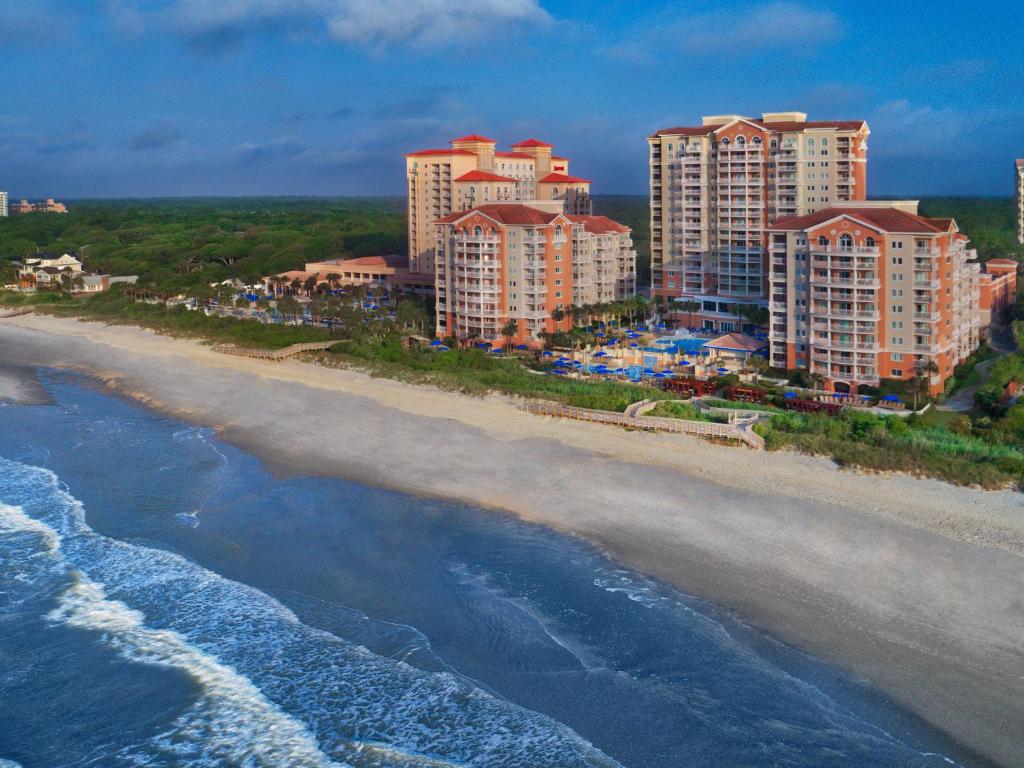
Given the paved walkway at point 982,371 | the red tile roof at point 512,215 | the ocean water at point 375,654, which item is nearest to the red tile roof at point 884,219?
the paved walkway at point 982,371

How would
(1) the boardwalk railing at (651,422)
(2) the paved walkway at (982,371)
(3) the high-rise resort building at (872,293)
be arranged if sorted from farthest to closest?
(3) the high-rise resort building at (872,293)
(2) the paved walkway at (982,371)
(1) the boardwalk railing at (651,422)

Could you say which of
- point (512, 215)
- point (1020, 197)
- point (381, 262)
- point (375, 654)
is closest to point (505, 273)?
point (512, 215)

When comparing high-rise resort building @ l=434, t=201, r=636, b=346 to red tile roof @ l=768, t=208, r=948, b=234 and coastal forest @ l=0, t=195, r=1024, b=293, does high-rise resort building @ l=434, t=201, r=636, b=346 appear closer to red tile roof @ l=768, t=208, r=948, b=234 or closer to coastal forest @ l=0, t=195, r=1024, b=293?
red tile roof @ l=768, t=208, r=948, b=234

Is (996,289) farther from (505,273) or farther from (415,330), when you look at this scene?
(415,330)

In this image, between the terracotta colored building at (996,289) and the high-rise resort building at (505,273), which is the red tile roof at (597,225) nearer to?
the high-rise resort building at (505,273)

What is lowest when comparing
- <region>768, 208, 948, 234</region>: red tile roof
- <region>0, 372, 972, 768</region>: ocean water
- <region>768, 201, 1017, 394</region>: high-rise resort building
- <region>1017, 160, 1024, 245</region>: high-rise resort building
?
<region>0, 372, 972, 768</region>: ocean water

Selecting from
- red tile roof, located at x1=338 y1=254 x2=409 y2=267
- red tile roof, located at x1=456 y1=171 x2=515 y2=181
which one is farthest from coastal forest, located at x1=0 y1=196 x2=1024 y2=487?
red tile roof, located at x1=456 y1=171 x2=515 y2=181

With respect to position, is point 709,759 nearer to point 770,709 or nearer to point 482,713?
point 770,709
